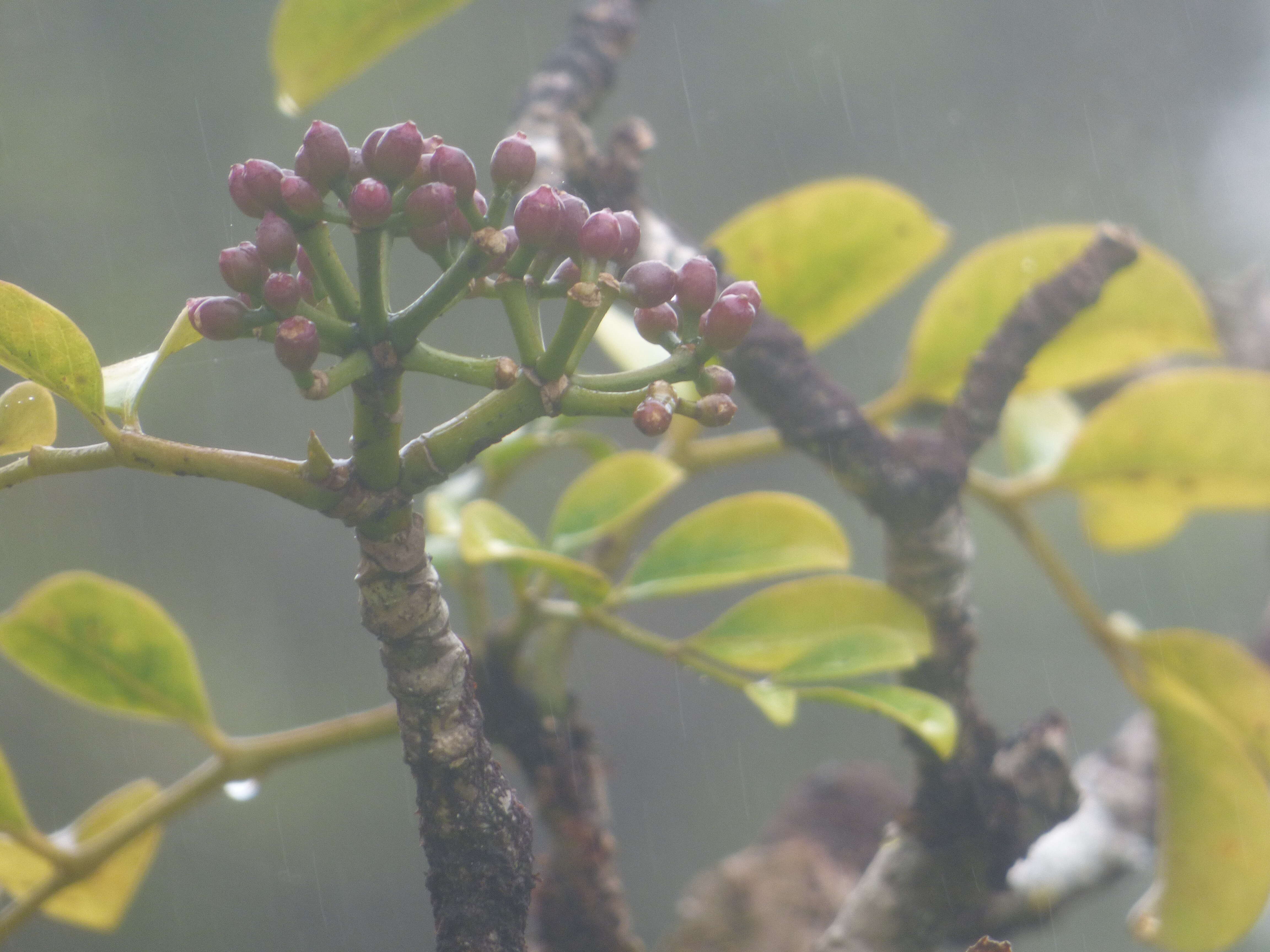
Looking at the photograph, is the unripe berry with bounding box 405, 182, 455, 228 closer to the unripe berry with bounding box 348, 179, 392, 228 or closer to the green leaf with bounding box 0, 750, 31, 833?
the unripe berry with bounding box 348, 179, 392, 228

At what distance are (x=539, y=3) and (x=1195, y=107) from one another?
1.88m

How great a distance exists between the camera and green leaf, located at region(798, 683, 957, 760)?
2.16 feet

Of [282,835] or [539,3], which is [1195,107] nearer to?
[539,3]

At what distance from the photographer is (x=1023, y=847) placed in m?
0.80

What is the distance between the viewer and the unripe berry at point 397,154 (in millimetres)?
354

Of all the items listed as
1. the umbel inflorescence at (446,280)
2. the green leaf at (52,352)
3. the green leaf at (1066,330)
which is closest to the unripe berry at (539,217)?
the umbel inflorescence at (446,280)

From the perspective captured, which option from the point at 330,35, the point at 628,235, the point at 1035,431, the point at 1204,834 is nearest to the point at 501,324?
the point at 330,35

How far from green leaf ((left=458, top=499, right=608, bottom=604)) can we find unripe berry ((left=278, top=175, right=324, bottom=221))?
1.04 feet

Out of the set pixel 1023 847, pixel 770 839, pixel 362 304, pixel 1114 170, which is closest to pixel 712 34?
pixel 1114 170

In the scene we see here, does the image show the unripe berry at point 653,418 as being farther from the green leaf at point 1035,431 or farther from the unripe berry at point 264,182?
the green leaf at point 1035,431

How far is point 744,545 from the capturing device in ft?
2.70

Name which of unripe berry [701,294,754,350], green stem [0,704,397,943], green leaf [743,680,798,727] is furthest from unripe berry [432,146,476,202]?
green stem [0,704,397,943]

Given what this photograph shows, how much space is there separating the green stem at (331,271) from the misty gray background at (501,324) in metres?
0.25

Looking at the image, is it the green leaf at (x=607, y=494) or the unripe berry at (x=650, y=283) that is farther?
the green leaf at (x=607, y=494)
